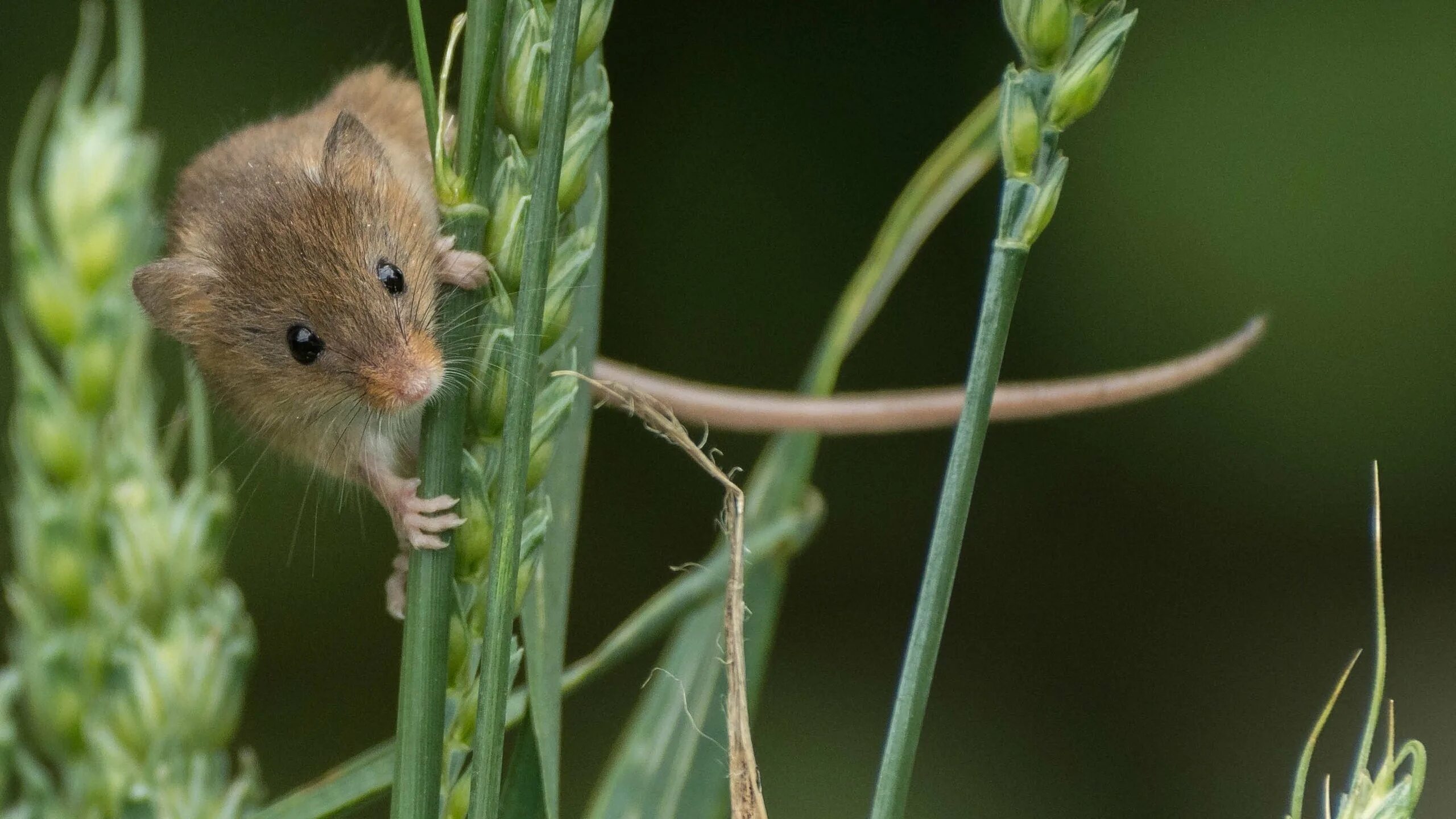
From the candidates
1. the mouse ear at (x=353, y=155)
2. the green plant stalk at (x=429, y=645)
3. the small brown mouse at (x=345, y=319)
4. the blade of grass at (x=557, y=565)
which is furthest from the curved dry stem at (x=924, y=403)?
the green plant stalk at (x=429, y=645)

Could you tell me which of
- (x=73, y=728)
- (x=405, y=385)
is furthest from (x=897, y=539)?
(x=73, y=728)

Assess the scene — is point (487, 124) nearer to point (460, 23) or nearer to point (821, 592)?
point (460, 23)

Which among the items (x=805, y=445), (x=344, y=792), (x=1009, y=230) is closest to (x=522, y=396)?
(x=1009, y=230)

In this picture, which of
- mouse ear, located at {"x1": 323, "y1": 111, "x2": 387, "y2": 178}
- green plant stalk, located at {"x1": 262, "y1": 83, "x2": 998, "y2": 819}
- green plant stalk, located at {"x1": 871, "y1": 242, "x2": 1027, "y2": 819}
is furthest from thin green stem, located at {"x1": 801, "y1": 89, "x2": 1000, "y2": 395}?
green plant stalk, located at {"x1": 871, "y1": 242, "x2": 1027, "y2": 819}

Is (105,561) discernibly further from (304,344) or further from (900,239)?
(900,239)

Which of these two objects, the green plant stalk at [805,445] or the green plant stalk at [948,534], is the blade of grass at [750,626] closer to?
the green plant stalk at [805,445]

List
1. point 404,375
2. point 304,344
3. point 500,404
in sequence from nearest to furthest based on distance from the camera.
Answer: point 500,404 → point 404,375 → point 304,344
